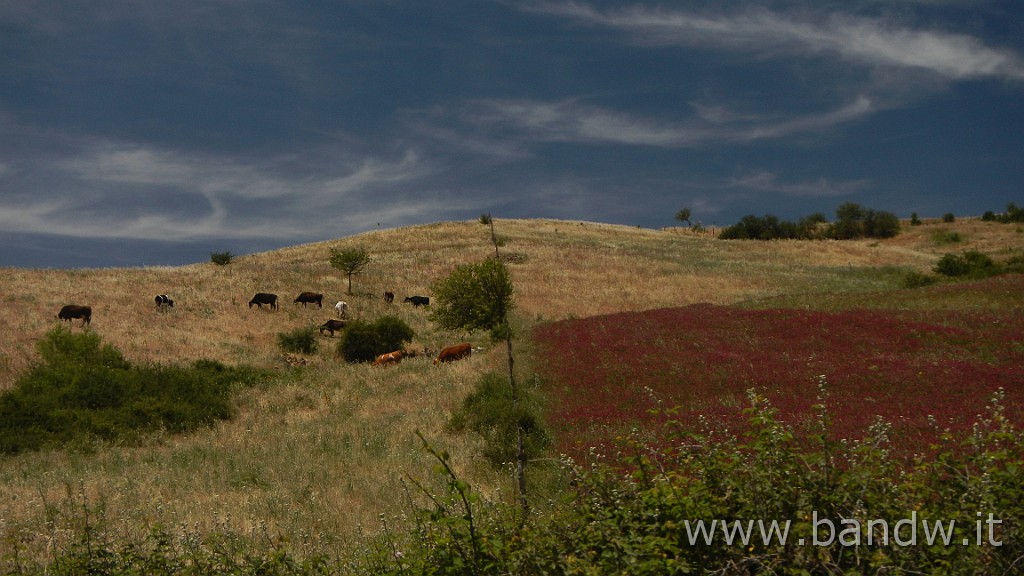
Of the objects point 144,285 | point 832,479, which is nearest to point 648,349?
point 832,479

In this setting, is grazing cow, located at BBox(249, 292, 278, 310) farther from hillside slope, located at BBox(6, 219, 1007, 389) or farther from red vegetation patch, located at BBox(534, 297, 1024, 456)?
red vegetation patch, located at BBox(534, 297, 1024, 456)

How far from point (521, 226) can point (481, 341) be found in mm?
71641

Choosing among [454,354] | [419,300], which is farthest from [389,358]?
[419,300]

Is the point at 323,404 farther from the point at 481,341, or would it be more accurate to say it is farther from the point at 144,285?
the point at 144,285

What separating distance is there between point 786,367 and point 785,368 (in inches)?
6.6

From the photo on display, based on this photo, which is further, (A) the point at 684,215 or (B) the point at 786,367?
(A) the point at 684,215

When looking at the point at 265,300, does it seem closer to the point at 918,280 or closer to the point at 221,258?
the point at 221,258

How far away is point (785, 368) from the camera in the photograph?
19094mm

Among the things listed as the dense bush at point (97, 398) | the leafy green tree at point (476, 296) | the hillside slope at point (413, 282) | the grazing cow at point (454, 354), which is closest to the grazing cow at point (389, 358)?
the grazing cow at point (454, 354)

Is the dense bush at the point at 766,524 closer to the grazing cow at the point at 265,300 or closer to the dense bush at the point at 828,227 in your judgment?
the grazing cow at the point at 265,300

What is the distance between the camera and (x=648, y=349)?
23.0 meters

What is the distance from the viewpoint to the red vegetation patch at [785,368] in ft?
46.6

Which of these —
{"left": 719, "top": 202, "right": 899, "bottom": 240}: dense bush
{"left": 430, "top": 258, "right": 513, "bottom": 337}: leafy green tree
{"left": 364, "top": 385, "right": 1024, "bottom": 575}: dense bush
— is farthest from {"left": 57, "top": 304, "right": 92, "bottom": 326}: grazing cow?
{"left": 719, "top": 202, "right": 899, "bottom": 240}: dense bush

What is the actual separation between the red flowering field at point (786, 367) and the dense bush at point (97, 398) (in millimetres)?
13004
